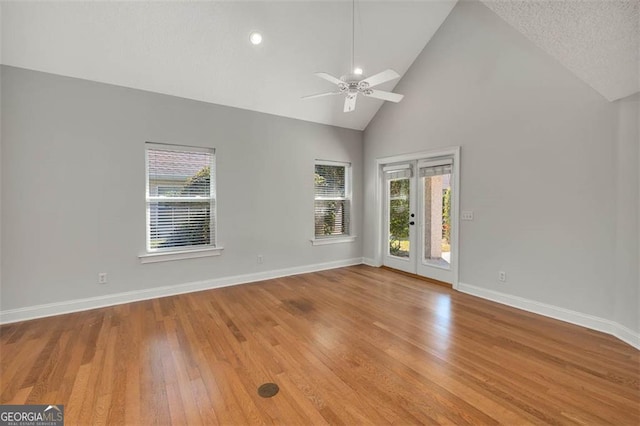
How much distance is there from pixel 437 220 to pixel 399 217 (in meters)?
0.82

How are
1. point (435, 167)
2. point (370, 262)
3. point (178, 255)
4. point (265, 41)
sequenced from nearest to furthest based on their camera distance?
point (265, 41)
point (178, 255)
point (435, 167)
point (370, 262)

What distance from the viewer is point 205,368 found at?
225cm

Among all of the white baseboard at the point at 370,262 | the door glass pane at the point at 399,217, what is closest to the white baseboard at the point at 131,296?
the white baseboard at the point at 370,262

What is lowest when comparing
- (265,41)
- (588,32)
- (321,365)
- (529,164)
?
(321,365)

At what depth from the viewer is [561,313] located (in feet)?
10.3

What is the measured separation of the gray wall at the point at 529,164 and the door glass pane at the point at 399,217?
0.99m

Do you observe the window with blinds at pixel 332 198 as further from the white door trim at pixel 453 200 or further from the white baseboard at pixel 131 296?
the white baseboard at pixel 131 296

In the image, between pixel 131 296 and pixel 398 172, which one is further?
pixel 398 172

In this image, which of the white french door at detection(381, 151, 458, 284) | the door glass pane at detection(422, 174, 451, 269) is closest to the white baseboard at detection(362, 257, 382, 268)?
the white french door at detection(381, 151, 458, 284)

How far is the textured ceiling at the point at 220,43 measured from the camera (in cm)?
298

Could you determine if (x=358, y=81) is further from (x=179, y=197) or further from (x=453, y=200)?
(x=179, y=197)

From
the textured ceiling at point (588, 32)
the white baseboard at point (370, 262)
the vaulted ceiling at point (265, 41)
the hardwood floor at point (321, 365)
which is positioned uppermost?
the vaulted ceiling at point (265, 41)

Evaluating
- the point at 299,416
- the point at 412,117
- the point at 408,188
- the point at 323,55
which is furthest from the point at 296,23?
the point at 299,416

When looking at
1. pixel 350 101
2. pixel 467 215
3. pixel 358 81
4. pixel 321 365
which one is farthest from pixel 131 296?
pixel 467 215
